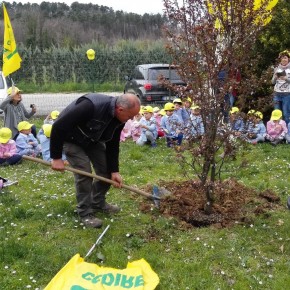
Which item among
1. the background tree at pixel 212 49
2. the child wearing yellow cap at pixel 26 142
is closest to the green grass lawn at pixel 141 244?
the background tree at pixel 212 49

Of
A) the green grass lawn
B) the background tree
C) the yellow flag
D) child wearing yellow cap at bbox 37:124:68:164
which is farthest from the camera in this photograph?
the yellow flag

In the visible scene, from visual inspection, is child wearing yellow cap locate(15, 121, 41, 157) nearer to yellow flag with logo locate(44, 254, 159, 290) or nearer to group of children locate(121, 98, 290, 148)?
group of children locate(121, 98, 290, 148)

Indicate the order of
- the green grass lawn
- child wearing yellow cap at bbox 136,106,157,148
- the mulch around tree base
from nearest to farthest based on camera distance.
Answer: the green grass lawn → the mulch around tree base → child wearing yellow cap at bbox 136,106,157,148

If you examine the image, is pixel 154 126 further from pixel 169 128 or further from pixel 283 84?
pixel 283 84

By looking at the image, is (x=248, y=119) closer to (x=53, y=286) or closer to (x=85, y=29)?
(x=53, y=286)

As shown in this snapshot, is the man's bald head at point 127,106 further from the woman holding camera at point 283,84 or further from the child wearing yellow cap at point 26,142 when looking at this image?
the woman holding camera at point 283,84

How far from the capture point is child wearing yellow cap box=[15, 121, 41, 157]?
8.77m

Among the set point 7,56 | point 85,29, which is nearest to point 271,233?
point 7,56

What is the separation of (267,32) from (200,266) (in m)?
8.21

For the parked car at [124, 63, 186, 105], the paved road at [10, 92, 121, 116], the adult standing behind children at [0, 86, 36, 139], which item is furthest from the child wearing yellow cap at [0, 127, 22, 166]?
the paved road at [10, 92, 121, 116]

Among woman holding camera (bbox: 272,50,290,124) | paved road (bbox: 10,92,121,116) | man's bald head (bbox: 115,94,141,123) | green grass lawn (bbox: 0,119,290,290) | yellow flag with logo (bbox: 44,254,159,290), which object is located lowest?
paved road (bbox: 10,92,121,116)

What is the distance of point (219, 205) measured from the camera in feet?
18.6

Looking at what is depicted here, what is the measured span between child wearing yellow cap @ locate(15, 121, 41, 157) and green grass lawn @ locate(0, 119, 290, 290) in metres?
2.10

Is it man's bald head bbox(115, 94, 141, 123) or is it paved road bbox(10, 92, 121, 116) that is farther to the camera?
paved road bbox(10, 92, 121, 116)
